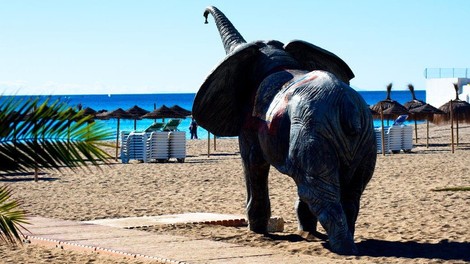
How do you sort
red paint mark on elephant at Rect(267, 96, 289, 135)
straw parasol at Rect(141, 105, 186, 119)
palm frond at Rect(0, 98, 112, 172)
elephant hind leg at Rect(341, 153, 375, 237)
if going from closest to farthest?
1. palm frond at Rect(0, 98, 112, 172)
2. elephant hind leg at Rect(341, 153, 375, 237)
3. red paint mark on elephant at Rect(267, 96, 289, 135)
4. straw parasol at Rect(141, 105, 186, 119)

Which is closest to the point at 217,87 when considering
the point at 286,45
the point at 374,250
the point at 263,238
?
the point at 286,45

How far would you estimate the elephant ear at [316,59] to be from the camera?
11.7 metres

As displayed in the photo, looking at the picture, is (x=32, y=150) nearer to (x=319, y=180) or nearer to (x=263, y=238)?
(x=319, y=180)

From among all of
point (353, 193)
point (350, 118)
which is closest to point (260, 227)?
point (353, 193)

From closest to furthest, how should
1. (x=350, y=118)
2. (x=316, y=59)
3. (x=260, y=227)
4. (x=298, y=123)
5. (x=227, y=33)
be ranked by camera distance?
(x=350, y=118) < (x=298, y=123) < (x=260, y=227) < (x=316, y=59) < (x=227, y=33)

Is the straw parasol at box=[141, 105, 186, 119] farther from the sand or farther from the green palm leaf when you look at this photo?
the green palm leaf

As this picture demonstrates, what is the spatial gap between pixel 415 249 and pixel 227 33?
12.4ft

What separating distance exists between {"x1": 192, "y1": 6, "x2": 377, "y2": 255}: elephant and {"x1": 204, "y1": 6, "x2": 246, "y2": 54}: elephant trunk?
1 cm

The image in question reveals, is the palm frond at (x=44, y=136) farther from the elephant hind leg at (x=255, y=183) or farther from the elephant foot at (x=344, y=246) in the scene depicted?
the elephant hind leg at (x=255, y=183)

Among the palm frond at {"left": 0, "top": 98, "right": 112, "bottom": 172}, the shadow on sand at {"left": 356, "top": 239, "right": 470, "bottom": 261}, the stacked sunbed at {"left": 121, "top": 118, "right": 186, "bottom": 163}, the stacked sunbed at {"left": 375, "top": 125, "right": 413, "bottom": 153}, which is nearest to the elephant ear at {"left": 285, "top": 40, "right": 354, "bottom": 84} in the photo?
the shadow on sand at {"left": 356, "top": 239, "right": 470, "bottom": 261}

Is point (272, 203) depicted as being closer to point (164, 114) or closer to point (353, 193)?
point (353, 193)

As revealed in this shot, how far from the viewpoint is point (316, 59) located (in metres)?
11.8

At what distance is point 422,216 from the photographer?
1351cm

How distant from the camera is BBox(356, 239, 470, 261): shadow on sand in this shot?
32.0 feet
